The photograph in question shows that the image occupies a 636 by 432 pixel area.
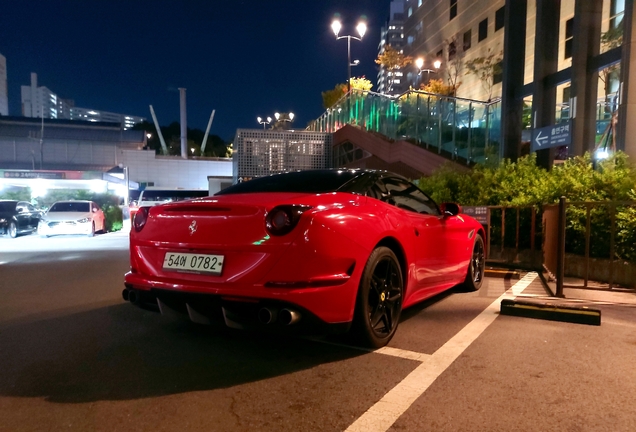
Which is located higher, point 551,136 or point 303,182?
point 551,136

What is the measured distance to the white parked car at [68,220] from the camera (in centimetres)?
1730

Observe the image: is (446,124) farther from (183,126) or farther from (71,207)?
(183,126)

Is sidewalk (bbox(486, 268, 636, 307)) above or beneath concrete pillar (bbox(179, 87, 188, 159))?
beneath

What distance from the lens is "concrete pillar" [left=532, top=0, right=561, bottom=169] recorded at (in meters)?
14.7

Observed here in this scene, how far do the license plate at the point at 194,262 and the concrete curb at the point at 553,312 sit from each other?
3160 mm

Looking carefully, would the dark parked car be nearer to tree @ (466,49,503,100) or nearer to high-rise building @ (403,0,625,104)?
high-rise building @ (403,0,625,104)

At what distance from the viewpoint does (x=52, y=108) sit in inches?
5546

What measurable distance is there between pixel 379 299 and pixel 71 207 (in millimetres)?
17454

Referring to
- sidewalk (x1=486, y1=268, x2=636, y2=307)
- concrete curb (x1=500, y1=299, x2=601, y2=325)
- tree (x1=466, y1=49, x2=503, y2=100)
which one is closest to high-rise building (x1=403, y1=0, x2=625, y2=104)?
tree (x1=466, y1=49, x2=503, y2=100)

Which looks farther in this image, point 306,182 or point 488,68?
point 488,68

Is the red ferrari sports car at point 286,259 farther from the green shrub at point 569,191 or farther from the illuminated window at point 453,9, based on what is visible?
the illuminated window at point 453,9

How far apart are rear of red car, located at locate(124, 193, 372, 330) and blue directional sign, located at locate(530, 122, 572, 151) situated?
1191 centimetres

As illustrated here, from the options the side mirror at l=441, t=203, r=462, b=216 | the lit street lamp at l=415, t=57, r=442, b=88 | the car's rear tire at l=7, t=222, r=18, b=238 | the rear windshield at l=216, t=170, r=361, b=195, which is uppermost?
the lit street lamp at l=415, t=57, r=442, b=88

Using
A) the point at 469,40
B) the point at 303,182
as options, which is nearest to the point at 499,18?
the point at 469,40
